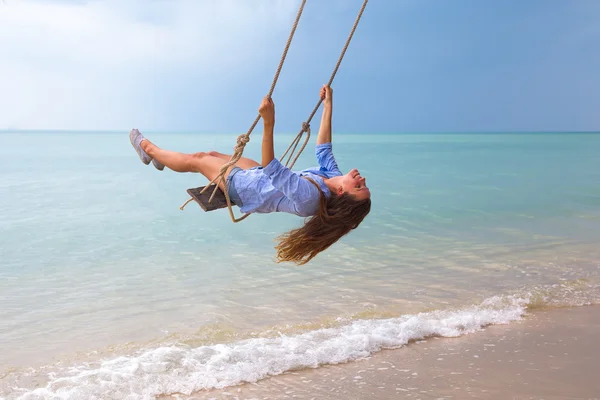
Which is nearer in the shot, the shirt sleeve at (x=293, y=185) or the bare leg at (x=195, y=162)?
the shirt sleeve at (x=293, y=185)

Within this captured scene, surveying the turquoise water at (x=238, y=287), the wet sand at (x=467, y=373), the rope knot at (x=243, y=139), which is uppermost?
the rope knot at (x=243, y=139)

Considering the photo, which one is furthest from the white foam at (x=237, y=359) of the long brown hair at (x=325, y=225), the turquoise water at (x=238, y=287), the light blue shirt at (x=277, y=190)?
the light blue shirt at (x=277, y=190)

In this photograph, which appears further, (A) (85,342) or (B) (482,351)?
(A) (85,342)

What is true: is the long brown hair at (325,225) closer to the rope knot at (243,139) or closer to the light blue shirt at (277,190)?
the light blue shirt at (277,190)

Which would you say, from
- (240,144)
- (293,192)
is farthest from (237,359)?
(240,144)

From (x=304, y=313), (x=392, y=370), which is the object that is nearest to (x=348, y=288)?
(x=304, y=313)

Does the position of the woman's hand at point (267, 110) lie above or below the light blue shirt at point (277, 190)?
above

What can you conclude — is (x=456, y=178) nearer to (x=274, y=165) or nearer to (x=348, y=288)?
(x=348, y=288)

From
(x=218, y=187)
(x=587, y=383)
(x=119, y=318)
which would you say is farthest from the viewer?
(x=119, y=318)

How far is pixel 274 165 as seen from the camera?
2.79 m

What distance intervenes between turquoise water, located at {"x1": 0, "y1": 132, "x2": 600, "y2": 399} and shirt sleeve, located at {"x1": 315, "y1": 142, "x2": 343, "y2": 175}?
1382 millimetres

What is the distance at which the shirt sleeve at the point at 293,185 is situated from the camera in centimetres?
280

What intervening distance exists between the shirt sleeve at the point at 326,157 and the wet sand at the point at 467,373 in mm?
1319

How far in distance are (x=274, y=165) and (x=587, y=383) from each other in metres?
2.35
